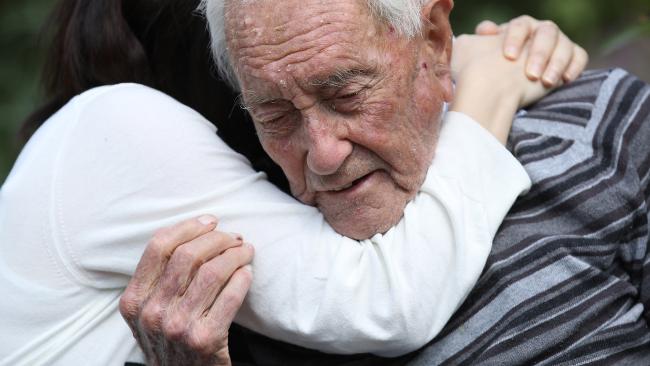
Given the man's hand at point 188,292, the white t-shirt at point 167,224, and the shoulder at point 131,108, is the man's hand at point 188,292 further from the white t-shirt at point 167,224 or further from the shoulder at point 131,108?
the shoulder at point 131,108

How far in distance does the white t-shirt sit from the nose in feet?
0.53

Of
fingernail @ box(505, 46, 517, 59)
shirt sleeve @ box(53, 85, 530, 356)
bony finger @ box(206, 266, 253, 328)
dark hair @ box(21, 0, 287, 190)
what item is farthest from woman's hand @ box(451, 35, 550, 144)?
bony finger @ box(206, 266, 253, 328)

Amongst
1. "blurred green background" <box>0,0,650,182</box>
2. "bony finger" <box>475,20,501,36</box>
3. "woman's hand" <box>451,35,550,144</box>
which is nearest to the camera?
"woman's hand" <box>451,35,550,144</box>

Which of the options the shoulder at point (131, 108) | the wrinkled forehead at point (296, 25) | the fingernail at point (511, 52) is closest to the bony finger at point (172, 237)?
the shoulder at point (131, 108)

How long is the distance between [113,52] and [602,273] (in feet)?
5.16

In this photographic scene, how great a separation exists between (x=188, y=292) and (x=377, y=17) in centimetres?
82

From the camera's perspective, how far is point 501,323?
2461mm

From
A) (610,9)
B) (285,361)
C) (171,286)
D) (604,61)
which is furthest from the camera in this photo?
(610,9)

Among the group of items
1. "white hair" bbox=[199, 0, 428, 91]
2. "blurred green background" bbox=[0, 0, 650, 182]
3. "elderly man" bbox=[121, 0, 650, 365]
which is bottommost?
"blurred green background" bbox=[0, 0, 650, 182]

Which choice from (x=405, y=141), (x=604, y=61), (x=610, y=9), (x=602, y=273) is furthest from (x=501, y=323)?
(x=610, y=9)

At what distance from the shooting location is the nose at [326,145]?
88.7 inches

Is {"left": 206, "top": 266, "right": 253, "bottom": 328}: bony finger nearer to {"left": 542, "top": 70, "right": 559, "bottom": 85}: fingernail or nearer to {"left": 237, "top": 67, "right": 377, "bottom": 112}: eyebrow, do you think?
{"left": 237, "top": 67, "right": 377, "bottom": 112}: eyebrow

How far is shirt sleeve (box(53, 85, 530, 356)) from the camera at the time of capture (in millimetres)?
2254

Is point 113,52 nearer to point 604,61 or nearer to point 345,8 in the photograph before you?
point 345,8
